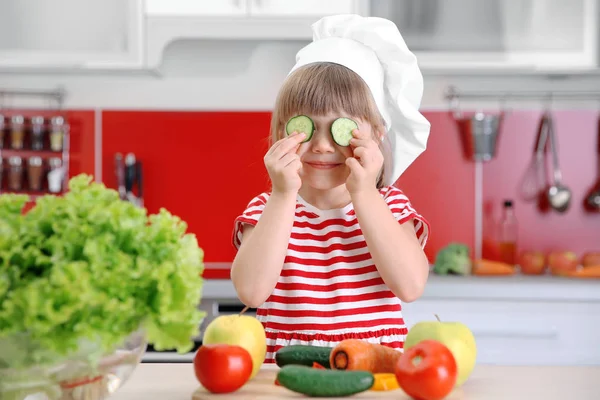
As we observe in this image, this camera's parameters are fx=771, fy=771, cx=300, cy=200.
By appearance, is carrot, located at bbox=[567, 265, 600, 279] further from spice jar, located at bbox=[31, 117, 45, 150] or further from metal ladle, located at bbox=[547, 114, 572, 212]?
spice jar, located at bbox=[31, 117, 45, 150]

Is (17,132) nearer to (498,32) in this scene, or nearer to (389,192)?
(498,32)

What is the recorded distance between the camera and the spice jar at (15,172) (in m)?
3.07

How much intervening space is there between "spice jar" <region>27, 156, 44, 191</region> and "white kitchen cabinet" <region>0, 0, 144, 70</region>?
40 centimetres

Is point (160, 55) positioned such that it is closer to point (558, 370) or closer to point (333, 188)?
point (333, 188)

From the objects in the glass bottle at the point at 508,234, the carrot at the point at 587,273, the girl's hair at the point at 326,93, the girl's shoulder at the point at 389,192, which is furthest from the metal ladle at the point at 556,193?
the girl's hair at the point at 326,93

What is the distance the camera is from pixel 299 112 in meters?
1.43

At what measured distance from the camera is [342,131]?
1.34 metres

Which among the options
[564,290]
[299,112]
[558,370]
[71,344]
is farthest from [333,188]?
[564,290]

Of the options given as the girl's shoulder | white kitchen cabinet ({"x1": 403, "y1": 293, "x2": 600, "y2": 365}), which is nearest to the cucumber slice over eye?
the girl's shoulder

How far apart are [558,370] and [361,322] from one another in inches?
15.5

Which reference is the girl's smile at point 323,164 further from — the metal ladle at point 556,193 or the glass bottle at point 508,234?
the metal ladle at point 556,193

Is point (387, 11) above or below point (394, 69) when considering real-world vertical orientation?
above

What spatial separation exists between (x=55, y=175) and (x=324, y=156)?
196 centimetres

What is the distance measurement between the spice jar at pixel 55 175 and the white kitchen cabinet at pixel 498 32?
1.38 metres
